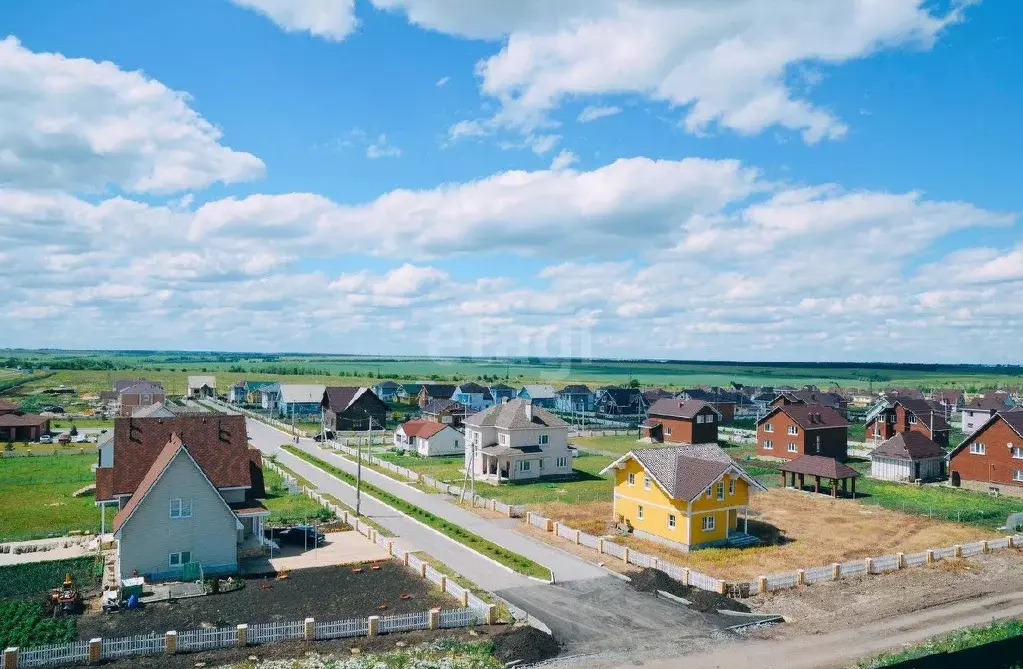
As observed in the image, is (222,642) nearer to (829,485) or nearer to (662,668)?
(662,668)

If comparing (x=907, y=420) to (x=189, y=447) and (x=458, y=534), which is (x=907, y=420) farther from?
(x=189, y=447)

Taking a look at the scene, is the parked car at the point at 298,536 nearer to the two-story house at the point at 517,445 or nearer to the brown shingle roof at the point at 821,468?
the two-story house at the point at 517,445

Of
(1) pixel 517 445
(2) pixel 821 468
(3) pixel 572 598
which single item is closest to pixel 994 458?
(2) pixel 821 468

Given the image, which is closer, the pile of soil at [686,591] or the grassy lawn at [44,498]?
the pile of soil at [686,591]

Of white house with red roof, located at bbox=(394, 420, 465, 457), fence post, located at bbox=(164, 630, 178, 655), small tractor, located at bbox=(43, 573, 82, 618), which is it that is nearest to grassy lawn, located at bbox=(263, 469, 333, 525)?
small tractor, located at bbox=(43, 573, 82, 618)

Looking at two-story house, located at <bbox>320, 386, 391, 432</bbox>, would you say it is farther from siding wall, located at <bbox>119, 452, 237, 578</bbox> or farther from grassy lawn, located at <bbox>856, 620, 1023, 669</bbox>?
grassy lawn, located at <bbox>856, 620, 1023, 669</bbox>

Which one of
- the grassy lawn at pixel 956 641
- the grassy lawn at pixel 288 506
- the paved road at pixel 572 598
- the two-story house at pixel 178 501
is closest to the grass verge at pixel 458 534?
the paved road at pixel 572 598

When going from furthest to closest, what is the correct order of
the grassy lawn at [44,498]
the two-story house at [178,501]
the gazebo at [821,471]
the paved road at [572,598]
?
the gazebo at [821,471] < the grassy lawn at [44,498] < the two-story house at [178,501] < the paved road at [572,598]
